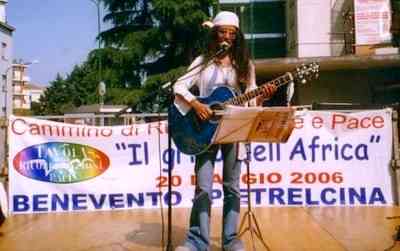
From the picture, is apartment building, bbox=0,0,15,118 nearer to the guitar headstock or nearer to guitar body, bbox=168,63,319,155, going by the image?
guitar body, bbox=168,63,319,155

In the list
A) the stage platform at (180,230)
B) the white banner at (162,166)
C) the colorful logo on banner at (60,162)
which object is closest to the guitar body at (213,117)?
the stage platform at (180,230)

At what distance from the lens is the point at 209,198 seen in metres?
4.53

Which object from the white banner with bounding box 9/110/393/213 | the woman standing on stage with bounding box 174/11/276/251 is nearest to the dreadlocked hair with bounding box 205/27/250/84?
the woman standing on stage with bounding box 174/11/276/251

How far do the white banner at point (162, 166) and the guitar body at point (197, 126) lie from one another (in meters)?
2.78

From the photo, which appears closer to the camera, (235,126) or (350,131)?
(235,126)

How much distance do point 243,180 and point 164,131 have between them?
1167 mm

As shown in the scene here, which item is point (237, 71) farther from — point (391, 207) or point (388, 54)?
point (388, 54)

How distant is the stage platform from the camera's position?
514cm

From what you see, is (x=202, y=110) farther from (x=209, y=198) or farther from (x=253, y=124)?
(x=209, y=198)

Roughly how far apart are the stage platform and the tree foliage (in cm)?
1976

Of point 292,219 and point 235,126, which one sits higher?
point 235,126

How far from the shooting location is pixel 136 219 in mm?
6574

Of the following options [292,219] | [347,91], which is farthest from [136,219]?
[347,91]

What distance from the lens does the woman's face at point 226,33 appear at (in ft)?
14.7
